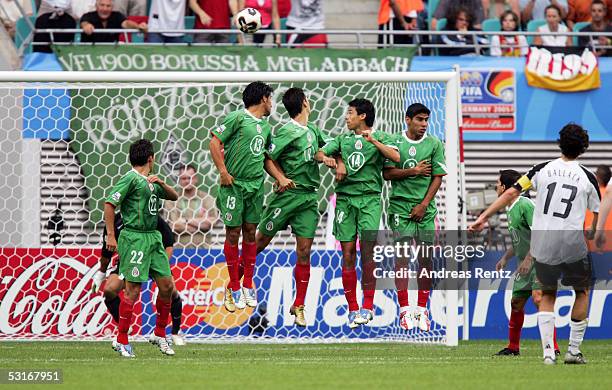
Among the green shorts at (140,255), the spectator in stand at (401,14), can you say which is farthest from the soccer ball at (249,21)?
the spectator in stand at (401,14)

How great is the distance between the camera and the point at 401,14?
58.3 feet

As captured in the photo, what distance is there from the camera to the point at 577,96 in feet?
58.7

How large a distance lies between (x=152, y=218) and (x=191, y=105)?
493 cm

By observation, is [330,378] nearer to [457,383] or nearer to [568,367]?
[457,383]

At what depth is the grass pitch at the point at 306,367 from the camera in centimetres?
835

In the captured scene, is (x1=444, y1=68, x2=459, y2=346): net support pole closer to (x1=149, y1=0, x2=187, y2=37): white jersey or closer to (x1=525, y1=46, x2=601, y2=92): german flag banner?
(x1=525, y1=46, x2=601, y2=92): german flag banner

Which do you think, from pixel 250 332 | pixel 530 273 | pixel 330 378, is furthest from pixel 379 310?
pixel 330 378

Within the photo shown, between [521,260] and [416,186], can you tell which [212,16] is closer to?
[416,186]


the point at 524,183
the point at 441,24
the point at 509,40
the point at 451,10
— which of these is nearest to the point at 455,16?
the point at 451,10

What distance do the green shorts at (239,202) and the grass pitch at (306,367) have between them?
1.29m

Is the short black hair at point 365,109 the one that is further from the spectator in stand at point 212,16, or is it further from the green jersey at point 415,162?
the spectator in stand at point 212,16

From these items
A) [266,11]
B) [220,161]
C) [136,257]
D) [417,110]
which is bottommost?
[136,257]

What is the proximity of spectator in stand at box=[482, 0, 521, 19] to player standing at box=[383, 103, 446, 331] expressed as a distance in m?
7.33

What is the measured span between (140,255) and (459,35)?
28.3 ft
